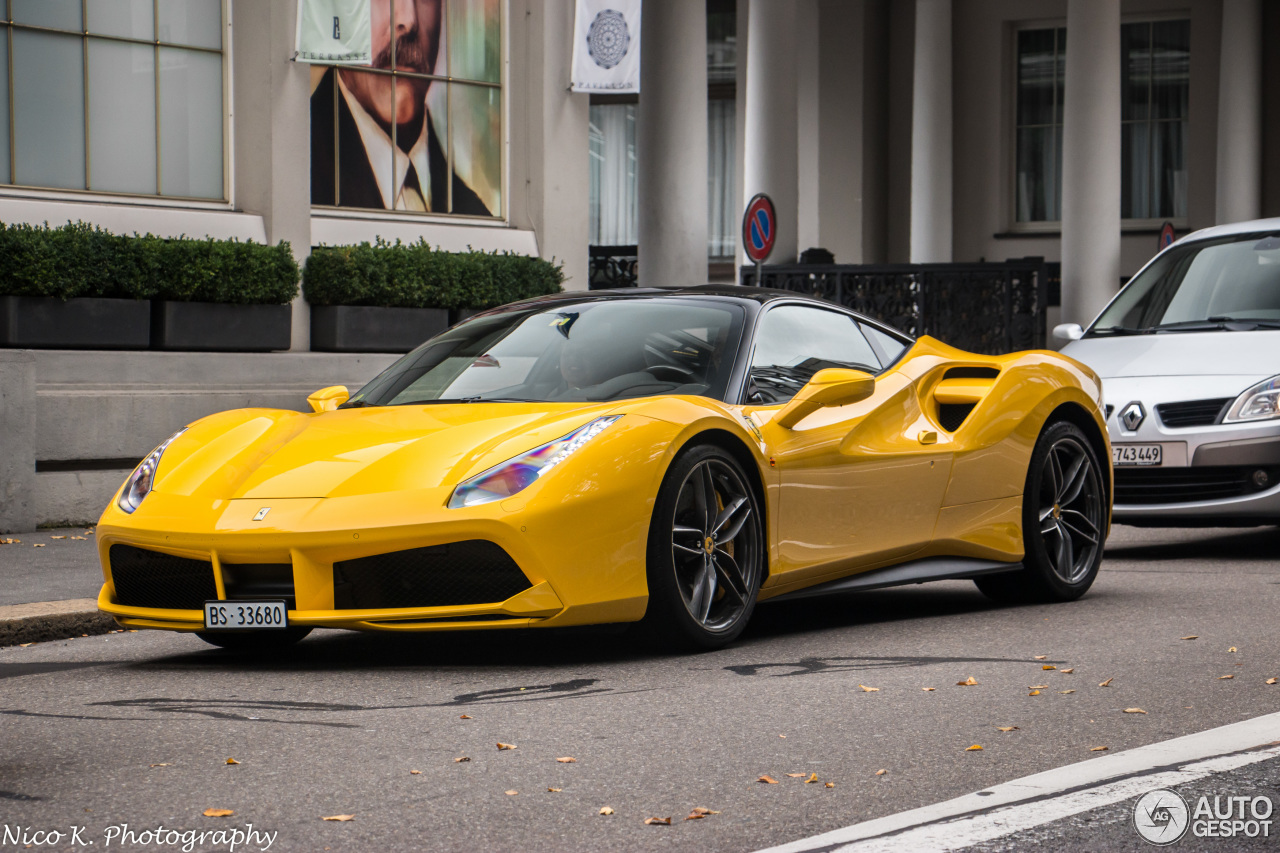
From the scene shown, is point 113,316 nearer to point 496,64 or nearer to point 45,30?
point 45,30

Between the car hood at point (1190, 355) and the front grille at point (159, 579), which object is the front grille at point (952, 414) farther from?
the front grille at point (159, 579)

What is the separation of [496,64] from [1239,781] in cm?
1342

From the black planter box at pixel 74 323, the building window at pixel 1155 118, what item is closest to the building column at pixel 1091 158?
the building window at pixel 1155 118

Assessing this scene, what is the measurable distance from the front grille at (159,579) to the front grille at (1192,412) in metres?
5.99

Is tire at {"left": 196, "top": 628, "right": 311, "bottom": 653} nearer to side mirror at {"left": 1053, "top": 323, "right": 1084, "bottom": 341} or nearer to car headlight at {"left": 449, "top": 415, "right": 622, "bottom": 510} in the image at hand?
car headlight at {"left": 449, "top": 415, "right": 622, "bottom": 510}

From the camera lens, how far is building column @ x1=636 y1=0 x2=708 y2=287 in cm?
1819

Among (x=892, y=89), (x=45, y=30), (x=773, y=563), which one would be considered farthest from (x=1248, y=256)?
(x=892, y=89)

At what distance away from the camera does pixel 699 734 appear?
16.2ft

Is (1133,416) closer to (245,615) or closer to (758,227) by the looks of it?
(245,615)

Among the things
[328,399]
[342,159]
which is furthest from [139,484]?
[342,159]

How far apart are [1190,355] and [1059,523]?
2633mm

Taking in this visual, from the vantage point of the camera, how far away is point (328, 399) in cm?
728

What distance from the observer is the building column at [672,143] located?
18.2m

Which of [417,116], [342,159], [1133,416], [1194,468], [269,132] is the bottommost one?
[1194,468]
